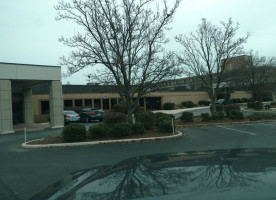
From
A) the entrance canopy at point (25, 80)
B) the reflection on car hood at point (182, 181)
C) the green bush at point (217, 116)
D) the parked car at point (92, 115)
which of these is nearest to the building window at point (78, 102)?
the parked car at point (92, 115)

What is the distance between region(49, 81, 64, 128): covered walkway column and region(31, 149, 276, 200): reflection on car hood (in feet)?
60.8

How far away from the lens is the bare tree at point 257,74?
95.7 ft

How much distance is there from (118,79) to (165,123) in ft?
11.2

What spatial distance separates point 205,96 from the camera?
54375 millimetres

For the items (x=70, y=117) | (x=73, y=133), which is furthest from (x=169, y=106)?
(x=73, y=133)

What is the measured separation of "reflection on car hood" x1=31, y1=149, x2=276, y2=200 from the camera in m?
2.29

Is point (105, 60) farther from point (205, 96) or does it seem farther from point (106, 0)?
point (205, 96)

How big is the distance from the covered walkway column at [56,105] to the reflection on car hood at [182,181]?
60.8ft

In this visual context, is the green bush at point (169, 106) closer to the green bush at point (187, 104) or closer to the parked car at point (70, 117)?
the green bush at point (187, 104)

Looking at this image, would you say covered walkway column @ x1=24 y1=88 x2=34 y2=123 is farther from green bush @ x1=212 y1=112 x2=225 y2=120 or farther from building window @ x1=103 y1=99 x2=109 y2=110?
green bush @ x1=212 y1=112 x2=225 y2=120

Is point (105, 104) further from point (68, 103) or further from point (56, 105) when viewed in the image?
point (56, 105)

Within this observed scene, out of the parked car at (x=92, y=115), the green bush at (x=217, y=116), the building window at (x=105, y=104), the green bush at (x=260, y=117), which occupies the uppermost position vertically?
the building window at (x=105, y=104)

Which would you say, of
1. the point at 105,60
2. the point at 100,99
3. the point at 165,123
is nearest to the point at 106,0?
the point at 105,60

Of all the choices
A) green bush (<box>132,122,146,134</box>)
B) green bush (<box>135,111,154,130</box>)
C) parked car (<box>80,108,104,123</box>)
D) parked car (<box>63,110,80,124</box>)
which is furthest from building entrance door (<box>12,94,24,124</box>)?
green bush (<box>132,122,146,134</box>)
